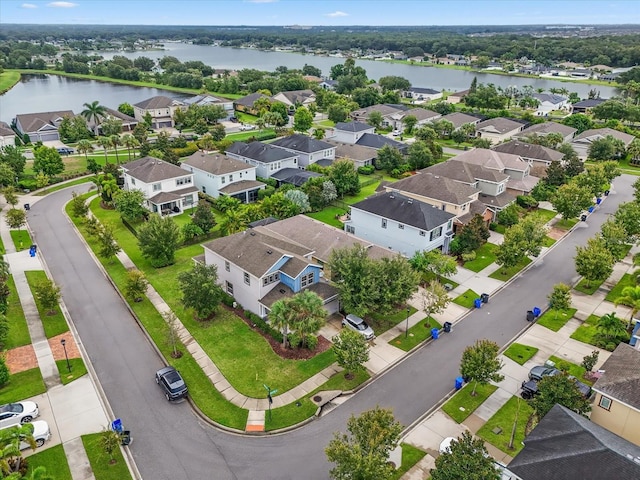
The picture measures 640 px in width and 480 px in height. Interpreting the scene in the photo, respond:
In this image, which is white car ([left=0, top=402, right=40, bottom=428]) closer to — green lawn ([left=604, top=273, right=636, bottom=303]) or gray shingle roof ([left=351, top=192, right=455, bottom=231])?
gray shingle roof ([left=351, top=192, right=455, bottom=231])

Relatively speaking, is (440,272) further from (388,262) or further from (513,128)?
(513,128)

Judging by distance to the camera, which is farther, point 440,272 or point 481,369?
point 440,272

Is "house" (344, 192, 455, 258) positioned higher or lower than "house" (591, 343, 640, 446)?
higher

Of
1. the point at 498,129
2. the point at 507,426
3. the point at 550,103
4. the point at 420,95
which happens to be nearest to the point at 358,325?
the point at 507,426

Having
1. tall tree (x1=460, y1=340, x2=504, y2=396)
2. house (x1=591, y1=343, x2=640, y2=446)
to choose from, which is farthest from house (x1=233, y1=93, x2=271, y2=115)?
house (x1=591, y1=343, x2=640, y2=446)

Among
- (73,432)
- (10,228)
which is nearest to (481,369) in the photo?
(73,432)

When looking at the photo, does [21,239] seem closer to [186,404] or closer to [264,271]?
[264,271]

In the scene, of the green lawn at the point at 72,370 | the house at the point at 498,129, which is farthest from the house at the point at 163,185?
the house at the point at 498,129
